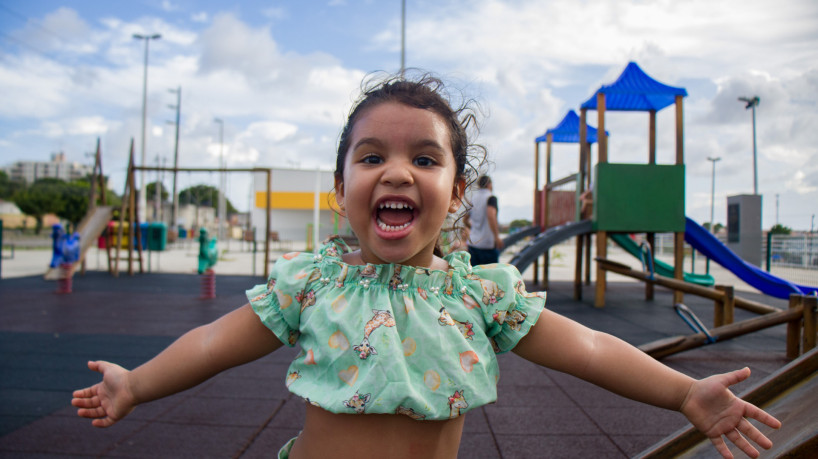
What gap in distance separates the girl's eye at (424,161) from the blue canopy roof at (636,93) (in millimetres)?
8018

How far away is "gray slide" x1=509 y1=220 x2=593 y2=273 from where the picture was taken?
24.1 feet

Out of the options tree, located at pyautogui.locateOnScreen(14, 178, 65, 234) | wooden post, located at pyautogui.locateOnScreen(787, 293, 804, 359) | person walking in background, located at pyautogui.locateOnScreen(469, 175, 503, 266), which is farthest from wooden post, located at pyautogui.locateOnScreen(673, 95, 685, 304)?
tree, located at pyautogui.locateOnScreen(14, 178, 65, 234)

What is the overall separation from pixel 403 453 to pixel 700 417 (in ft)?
2.30

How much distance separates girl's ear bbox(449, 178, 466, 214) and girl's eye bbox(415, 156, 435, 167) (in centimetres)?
24

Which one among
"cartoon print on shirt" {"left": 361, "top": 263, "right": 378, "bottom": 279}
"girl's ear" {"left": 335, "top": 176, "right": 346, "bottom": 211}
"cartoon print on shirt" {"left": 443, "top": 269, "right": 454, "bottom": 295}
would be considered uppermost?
"girl's ear" {"left": 335, "top": 176, "right": 346, "bottom": 211}

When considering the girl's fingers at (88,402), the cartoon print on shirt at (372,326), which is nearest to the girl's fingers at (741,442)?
the cartoon print on shirt at (372,326)

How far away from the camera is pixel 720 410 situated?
1.22m

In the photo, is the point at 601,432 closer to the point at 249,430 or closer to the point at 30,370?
the point at 249,430

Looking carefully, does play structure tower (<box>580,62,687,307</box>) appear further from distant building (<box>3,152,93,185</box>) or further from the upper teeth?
distant building (<box>3,152,93,185</box>)

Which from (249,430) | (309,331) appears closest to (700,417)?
(309,331)

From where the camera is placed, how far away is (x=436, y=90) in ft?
5.01

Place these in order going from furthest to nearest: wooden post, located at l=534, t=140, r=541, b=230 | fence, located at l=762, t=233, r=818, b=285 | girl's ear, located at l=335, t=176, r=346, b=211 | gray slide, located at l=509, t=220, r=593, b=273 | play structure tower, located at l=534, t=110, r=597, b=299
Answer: fence, located at l=762, t=233, r=818, b=285, wooden post, located at l=534, t=140, r=541, b=230, play structure tower, located at l=534, t=110, r=597, b=299, gray slide, located at l=509, t=220, r=593, b=273, girl's ear, located at l=335, t=176, r=346, b=211

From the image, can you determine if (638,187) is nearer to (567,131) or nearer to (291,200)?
(567,131)

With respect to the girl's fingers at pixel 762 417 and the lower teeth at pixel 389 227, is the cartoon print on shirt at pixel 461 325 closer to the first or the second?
the lower teeth at pixel 389 227
